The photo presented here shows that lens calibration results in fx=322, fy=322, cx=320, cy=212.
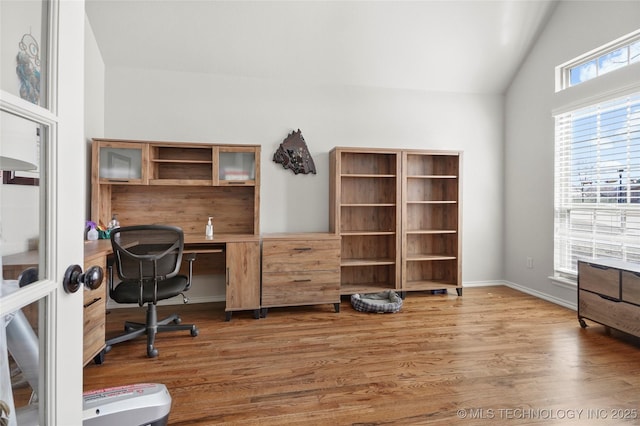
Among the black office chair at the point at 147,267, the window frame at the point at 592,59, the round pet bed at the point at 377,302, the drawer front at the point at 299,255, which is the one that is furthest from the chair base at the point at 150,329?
the window frame at the point at 592,59

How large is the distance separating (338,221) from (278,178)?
2.91ft

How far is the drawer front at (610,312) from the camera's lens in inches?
96.1

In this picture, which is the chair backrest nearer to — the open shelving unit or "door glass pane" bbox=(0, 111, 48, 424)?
"door glass pane" bbox=(0, 111, 48, 424)

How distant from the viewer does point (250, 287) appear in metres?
3.10

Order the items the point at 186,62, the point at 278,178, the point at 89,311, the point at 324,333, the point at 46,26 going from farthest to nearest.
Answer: the point at 278,178, the point at 186,62, the point at 324,333, the point at 89,311, the point at 46,26

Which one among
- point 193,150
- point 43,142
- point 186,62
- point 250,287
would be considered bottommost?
point 250,287

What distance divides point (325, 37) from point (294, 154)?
1.29m

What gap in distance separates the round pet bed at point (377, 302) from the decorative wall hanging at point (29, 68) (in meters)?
3.04

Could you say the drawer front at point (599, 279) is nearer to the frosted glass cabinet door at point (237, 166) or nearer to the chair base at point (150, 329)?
the frosted glass cabinet door at point (237, 166)

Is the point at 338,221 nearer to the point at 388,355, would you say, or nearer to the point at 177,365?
the point at 388,355

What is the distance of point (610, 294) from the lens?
2629 mm

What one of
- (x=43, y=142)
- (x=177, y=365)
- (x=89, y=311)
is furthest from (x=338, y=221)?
(x=43, y=142)

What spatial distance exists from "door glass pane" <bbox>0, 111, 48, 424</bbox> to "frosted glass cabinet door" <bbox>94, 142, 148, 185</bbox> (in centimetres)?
273

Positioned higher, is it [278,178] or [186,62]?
[186,62]
